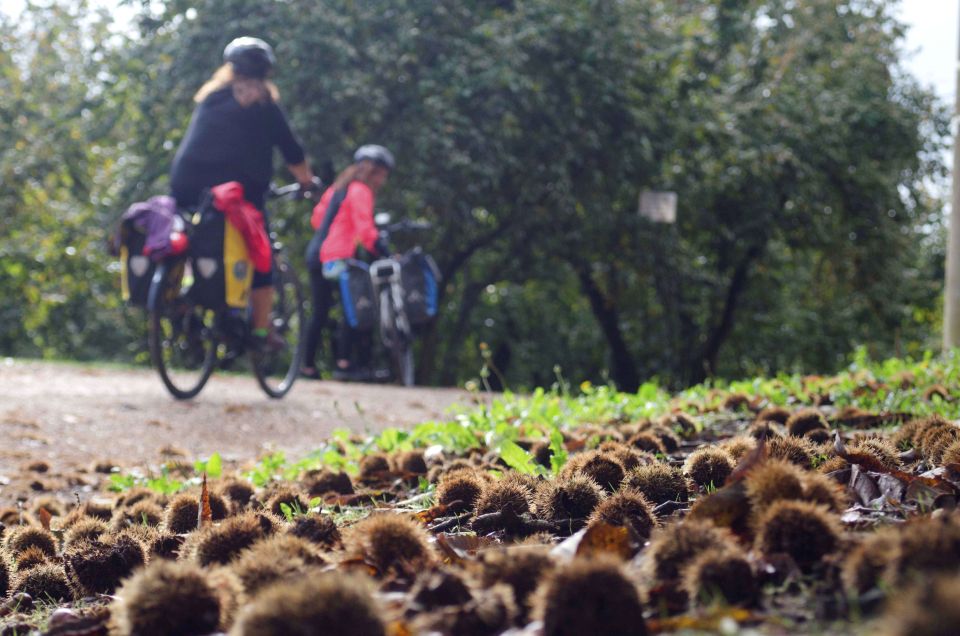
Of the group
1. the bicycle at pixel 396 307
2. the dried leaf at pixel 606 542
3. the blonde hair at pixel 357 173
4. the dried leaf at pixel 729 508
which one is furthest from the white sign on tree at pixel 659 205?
the dried leaf at pixel 606 542

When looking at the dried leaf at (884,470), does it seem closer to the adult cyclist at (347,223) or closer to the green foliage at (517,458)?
the green foliage at (517,458)

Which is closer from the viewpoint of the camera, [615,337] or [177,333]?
[177,333]

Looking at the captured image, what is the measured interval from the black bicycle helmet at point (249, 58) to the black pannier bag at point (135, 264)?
1194 millimetres

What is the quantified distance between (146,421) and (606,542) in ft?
15.1

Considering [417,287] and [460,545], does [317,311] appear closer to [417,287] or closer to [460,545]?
[417,287]

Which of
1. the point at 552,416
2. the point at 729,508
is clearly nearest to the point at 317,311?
the point at 552,416

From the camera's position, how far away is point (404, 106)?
495 inches

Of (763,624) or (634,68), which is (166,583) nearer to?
(763,624)

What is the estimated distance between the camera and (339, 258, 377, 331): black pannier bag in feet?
30.8

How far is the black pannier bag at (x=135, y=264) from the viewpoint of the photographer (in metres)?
6.14

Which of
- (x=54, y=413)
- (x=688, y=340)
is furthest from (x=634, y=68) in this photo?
(x=54, y=413)

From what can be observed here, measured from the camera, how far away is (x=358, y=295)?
371 inches

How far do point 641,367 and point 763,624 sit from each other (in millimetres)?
17727

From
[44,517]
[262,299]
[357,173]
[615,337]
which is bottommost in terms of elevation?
[44,517]
